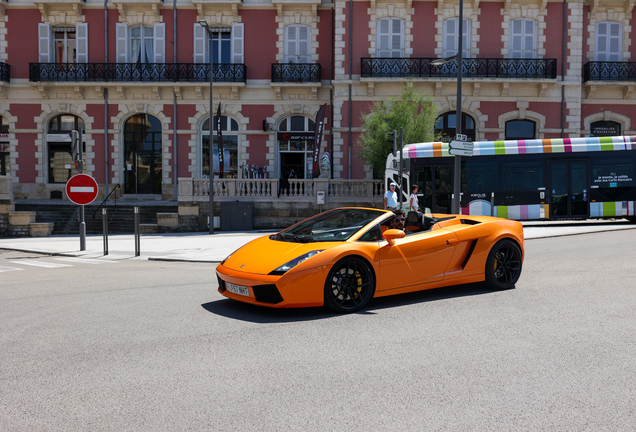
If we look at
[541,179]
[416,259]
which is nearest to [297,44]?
[541,179]

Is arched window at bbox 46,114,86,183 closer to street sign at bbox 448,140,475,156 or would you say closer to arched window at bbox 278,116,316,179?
arched window at bbox 278,116,316,179

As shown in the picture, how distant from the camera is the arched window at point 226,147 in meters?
28.2

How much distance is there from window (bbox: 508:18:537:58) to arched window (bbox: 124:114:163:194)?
1822 cm

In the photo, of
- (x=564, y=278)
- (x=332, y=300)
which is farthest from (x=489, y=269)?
(x=332, y=300)

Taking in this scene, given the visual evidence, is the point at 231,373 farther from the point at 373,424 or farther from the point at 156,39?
the point at 156,39

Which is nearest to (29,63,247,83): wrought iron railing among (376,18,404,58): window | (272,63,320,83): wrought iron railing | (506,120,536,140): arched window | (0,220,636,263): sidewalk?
(272,63,320,83): wrought iron railing

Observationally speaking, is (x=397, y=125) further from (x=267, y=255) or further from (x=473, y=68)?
(x=267, y=255)

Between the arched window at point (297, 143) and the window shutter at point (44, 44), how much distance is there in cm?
1232

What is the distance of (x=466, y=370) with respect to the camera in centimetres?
415

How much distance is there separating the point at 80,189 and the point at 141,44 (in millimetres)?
16774

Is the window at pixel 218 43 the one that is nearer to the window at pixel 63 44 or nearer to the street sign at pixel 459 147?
the window at pixel 63 44

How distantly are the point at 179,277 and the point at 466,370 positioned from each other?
600 cm

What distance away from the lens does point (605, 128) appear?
2703 centimetres

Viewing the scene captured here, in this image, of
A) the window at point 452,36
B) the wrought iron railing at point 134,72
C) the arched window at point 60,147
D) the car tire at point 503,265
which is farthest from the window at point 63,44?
the car tire at point 503,265
